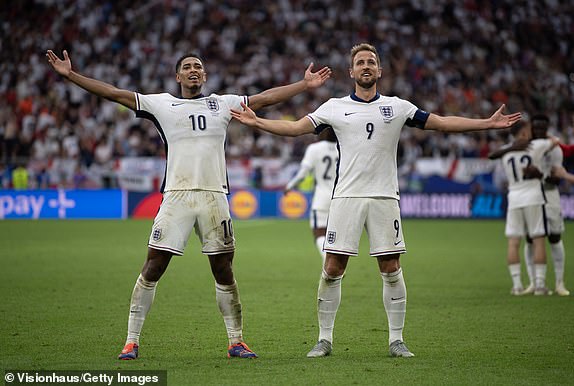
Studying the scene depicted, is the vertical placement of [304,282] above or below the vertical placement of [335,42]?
below

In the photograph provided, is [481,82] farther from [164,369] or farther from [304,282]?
[164,369]

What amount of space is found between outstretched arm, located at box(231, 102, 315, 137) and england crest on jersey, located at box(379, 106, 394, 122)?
1.98 ft

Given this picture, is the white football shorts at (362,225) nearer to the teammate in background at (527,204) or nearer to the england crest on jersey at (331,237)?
the england crest on jersey at (331,237)

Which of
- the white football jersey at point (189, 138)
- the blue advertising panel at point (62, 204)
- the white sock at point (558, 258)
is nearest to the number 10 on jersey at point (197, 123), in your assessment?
the white football jersey at point (189, 138)

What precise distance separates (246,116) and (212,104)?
1.12ft

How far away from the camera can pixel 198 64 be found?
784cm

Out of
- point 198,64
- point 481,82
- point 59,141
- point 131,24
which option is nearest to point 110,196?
point 59,141

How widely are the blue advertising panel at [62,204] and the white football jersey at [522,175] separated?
19.2 metres

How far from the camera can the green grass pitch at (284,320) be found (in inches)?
281

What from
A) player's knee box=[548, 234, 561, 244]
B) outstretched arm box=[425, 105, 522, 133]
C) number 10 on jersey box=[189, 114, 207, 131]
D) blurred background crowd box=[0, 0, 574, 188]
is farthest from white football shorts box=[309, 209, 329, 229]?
blurred background crowd box=[0, 0, 574, 188]

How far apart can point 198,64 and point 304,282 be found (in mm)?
6837

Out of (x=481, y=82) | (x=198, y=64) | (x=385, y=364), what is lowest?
(x=385, y=364)

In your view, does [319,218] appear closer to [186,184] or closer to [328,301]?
[328,301]

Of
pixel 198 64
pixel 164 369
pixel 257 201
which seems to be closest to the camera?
pixel 164 369
